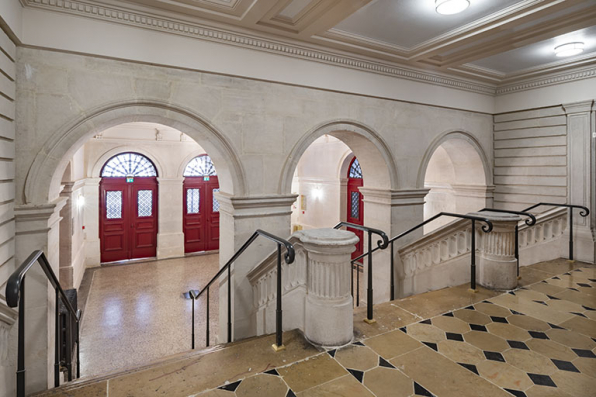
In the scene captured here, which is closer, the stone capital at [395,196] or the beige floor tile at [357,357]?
the beige floor tile at [357,357]

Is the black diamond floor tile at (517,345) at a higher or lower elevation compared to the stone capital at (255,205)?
lower

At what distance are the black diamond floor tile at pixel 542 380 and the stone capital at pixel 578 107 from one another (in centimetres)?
543

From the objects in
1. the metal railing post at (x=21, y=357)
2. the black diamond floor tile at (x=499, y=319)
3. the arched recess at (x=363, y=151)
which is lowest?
the black diamond floor tile at (x=499, y=319)

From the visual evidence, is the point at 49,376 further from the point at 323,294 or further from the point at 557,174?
the point at 557,174

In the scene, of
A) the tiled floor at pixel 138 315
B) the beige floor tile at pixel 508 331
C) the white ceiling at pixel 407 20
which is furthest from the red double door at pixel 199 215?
the beige floor tile at pixel 508 331

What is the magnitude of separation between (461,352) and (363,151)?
370cm

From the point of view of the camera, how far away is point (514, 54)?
548 cm

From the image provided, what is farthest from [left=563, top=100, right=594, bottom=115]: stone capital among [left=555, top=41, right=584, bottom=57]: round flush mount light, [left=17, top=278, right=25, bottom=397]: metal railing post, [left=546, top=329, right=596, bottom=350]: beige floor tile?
[left=17, top=278, right=25, bottom=397]: metal railing post

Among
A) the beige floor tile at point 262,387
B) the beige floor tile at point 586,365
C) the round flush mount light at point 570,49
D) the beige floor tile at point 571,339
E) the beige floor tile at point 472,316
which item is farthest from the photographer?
the round flush mount light at point 570,49

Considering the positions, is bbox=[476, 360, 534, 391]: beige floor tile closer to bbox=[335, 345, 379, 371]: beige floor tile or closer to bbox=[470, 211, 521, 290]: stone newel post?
bbox=[335, 345, 379, 371]: beige floor tile

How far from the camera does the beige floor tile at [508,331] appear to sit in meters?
3.08

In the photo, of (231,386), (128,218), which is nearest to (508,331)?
(231,386)

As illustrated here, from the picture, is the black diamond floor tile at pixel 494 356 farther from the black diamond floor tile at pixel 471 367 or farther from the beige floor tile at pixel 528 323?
the beige floor tile at pixel 528 323

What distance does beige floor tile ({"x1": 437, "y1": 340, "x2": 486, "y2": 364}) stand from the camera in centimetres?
271
